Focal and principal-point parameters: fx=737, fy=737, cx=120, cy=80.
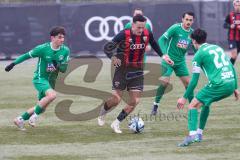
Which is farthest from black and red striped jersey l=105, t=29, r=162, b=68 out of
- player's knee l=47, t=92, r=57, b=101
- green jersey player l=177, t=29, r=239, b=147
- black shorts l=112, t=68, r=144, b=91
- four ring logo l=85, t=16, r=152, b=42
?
four ring logo l=85, t=16, r=152, b=42

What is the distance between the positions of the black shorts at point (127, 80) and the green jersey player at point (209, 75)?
1855 mm

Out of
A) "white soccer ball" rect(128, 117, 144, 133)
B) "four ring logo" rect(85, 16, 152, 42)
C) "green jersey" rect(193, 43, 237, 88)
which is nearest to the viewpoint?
"green jersey" rect(193, 43, 237, 88)

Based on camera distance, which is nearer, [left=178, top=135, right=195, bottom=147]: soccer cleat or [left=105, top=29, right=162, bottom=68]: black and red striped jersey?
[left=178, top=135, right=195, bottom=147]: soccer cleat

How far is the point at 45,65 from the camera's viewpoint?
13984mm

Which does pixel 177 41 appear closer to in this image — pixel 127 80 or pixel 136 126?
pixel 127 80

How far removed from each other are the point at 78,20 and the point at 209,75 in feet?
60.7

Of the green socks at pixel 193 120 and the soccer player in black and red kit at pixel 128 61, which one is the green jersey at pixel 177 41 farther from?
the green socks at pixel 193 120

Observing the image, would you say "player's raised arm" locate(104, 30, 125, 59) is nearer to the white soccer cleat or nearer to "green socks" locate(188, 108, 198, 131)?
the white soccer cleat

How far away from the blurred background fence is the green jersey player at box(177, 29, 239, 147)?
17.9 m

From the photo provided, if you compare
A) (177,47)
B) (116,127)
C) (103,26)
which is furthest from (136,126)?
(103,26)

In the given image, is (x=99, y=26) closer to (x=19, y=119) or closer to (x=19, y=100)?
(x=19, y=100)

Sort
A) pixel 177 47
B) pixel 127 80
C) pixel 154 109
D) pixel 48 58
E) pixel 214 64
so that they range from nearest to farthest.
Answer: pixel 214 64
pixel 127 80
pixel 48 58
pixel 154 109
pixel 177 47

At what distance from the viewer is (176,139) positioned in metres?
12.6

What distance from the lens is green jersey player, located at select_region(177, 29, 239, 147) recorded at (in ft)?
38.9
